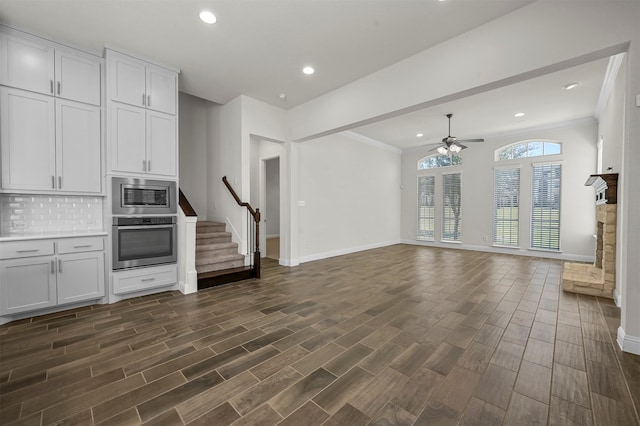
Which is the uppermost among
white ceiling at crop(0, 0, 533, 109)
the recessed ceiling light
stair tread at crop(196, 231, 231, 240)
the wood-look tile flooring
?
white ceiling at crop(0, 0, 533, 109)

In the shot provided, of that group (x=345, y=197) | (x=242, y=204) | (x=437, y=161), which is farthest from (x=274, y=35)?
(x=437, y=161)

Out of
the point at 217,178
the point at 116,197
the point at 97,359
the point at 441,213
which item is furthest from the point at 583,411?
the point at 441,213

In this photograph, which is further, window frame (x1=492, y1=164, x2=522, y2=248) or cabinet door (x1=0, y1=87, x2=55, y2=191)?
window frame (x1=492, y1=164, x2=522, y2=248)

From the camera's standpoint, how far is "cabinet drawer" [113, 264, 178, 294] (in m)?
3.43

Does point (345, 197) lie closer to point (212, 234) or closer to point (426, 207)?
point (426, 207)

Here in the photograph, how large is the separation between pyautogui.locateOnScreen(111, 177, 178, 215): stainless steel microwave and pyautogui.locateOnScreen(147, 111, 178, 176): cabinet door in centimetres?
20

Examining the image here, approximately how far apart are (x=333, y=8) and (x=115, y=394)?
373 cm

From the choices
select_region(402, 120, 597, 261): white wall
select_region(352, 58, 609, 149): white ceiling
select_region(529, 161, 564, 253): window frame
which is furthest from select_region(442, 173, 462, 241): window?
select_region(529, 161, 564, 253): window frame

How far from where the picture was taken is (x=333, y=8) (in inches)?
107

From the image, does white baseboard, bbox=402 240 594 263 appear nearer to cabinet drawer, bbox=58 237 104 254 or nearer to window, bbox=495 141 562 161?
window, bbox=495 141 562 161

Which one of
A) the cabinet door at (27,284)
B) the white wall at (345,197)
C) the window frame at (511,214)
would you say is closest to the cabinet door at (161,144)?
the cabinet door at (27,284)

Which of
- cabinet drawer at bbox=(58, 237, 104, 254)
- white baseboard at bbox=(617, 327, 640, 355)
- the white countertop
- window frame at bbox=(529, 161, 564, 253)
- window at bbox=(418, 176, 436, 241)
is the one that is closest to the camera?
white baseboard at bbox=(617, 327, 640, 355)

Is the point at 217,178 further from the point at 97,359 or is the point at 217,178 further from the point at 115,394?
the point at 115,394

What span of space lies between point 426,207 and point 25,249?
882cm
